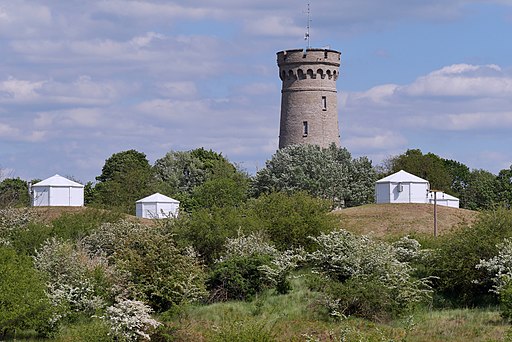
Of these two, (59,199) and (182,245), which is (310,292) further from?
(59,199)

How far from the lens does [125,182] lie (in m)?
86.7

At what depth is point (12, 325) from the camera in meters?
37.1

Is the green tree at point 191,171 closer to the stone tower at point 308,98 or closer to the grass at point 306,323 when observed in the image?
the stone tower at point 308,98

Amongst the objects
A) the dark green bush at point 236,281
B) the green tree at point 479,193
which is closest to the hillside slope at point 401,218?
the dark green bush at point 236,281

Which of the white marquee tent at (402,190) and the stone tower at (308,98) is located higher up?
the stone tower at (308,98)

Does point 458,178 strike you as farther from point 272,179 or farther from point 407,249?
point 407,249

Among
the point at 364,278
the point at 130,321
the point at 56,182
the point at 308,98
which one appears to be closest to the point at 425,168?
the point at 308,98

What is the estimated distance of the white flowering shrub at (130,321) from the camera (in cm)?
3466

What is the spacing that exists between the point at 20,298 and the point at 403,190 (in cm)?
3680

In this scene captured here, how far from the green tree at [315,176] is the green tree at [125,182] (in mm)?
10583

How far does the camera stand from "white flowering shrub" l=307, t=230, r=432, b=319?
38125 mm

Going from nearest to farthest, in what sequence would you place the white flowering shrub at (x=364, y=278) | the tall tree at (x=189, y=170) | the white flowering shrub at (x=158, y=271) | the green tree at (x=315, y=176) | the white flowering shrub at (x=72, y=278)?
the white flowering shrub at (x=364, y=278), the white flowering shrub at (x=158, y=271), the white flowering shrub at (x=72, y=278), the green tree at (x=315, y=176), the tall tree at (x=189, y=170)

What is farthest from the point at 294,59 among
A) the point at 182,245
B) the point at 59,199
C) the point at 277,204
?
the point at 182,245

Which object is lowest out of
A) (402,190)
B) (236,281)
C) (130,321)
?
(130,321)
